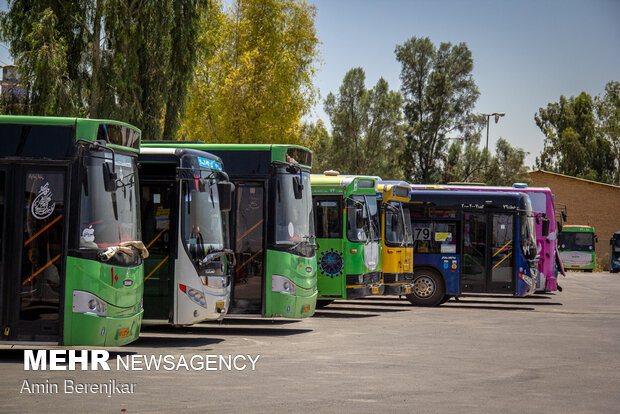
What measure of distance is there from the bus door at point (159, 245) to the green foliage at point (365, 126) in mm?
44894

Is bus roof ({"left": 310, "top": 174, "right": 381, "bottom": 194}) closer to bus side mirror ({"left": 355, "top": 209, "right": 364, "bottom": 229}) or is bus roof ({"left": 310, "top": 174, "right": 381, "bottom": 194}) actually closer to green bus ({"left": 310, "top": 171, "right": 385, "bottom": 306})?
green bus ({"left": 310, "top": 171, "right": 385, "bottom": 306})

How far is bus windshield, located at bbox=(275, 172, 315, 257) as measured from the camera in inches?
626

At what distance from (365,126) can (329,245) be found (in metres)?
40.4

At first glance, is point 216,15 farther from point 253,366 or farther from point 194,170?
point 253,366

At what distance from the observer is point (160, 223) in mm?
14109

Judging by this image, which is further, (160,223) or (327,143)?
(327,143)

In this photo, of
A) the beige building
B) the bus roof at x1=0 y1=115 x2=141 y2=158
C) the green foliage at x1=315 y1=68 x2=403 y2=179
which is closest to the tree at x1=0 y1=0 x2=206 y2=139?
the bus roof at x1=0 y1=115 x2=141 y2=158

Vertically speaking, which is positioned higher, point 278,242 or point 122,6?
point 122,6

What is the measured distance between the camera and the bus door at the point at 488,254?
76.6 feet

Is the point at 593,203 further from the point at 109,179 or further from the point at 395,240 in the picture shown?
the point at 109,179

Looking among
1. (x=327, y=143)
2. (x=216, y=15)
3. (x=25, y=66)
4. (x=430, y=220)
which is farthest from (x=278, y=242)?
(x=327, y=143)

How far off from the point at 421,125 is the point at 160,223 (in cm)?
5086

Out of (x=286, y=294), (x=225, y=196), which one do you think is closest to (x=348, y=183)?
(x=286, y=294)

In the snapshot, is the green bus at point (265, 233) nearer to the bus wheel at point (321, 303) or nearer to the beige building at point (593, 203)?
the bus wheel at point (321, 303)
